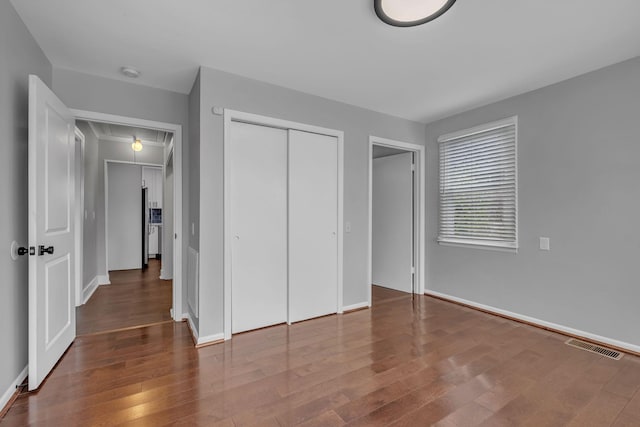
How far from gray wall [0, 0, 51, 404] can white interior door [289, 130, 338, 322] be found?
84.1 inches

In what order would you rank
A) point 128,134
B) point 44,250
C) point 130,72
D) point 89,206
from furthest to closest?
point 128,134, point 89,206, point 130,72, point 44,250

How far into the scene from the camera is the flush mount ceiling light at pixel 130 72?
9.25 feet

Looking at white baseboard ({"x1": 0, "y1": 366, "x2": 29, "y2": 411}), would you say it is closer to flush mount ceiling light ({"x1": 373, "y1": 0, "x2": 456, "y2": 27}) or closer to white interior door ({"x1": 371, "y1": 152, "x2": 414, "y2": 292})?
flush mount ceiling light ({"x1": 373, "y1": 0, "x2": 456, "y2": 27})

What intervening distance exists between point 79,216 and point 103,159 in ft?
6.38

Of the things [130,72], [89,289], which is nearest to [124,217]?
[89,289]

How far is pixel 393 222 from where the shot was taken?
480 cm

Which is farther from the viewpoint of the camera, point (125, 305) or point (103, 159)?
point (103, 159)

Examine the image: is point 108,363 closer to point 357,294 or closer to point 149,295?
point 149,295

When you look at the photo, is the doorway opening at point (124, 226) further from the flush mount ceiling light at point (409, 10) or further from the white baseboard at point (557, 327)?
the white baseboard at point (557, 327)

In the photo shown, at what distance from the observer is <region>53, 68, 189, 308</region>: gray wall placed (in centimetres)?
286

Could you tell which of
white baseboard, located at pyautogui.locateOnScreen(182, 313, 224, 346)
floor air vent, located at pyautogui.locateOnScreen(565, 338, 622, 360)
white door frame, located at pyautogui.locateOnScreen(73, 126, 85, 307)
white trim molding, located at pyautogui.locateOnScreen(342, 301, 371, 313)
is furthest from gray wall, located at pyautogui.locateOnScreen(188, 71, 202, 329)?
floor air vent, located at pyautogui.locateOnScreen(565, 338, 622, 360)

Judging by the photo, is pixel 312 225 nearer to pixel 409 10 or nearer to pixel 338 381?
pixel 338 381

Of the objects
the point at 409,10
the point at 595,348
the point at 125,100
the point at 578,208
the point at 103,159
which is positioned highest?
the point at 409,10

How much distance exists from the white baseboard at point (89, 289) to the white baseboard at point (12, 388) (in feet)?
7.11
